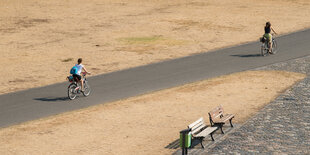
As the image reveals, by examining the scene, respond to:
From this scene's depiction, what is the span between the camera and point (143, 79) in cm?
2741

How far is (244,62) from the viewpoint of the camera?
102ft

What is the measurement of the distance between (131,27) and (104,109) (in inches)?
832

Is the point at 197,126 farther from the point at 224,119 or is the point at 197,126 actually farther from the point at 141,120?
the point at 141,120

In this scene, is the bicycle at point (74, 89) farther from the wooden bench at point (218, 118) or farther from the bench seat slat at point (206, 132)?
the bench seat slat at point (206, 132)

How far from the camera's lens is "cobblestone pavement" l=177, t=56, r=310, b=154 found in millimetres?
16734

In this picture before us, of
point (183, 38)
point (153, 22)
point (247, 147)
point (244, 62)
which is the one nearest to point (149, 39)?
point (183, 38)

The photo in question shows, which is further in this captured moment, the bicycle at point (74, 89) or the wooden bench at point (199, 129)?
the bicycle at point (74, 89)

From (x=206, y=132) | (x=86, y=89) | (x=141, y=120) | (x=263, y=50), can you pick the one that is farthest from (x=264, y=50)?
(x=206, y=132)

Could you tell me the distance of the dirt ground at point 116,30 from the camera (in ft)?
103

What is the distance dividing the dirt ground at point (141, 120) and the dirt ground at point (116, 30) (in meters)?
6.19

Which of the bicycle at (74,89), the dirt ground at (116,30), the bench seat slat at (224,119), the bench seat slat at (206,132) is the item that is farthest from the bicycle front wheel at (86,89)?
the bench seat slat at (206,132)

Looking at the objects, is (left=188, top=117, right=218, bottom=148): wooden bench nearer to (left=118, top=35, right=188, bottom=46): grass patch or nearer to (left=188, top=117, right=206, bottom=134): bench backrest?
(left=188, top=117, right=206, bottom=134): bench backrest

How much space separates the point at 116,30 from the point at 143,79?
15.0m

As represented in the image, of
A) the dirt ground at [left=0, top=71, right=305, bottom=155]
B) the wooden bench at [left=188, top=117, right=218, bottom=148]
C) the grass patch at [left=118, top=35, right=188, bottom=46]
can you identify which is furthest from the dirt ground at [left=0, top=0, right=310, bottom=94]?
the wooden bench at [left=188, top=117, right=218, bottom=148]
